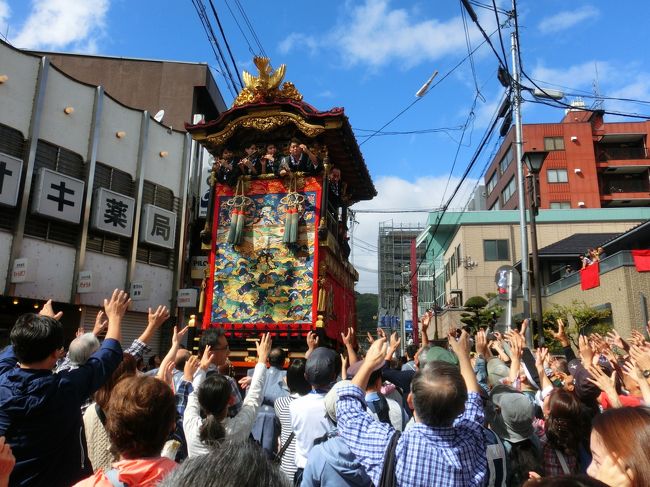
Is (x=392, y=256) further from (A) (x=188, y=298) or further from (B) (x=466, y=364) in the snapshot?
(B) (x=466, y=364)

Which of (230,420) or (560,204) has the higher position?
(560,204)

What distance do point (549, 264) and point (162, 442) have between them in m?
24.0

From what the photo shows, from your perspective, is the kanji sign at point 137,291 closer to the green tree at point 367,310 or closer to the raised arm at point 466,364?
the raised arm at point 466,364

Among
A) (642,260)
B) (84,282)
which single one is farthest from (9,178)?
(642,260)

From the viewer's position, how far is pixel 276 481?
1.09 metres

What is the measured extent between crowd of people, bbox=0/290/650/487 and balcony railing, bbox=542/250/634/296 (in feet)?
46.1

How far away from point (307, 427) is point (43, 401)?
164 cm

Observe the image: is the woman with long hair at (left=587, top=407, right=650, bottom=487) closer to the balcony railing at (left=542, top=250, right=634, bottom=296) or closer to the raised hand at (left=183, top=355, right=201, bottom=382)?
the raised hand at (left=183, top=355, right=201, bottom=382)

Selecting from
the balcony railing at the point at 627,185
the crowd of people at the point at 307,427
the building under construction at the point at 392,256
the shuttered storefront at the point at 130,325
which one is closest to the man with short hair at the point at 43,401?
the crowd of people at the point at 307,427

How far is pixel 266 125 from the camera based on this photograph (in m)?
11.6

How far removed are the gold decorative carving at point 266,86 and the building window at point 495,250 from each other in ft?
71.9

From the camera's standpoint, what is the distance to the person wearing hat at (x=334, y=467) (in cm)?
237

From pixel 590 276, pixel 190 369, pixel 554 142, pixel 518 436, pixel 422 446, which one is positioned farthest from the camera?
pixel 554 142

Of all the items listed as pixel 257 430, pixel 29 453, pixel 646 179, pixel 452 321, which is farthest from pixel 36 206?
pixel 646 179
